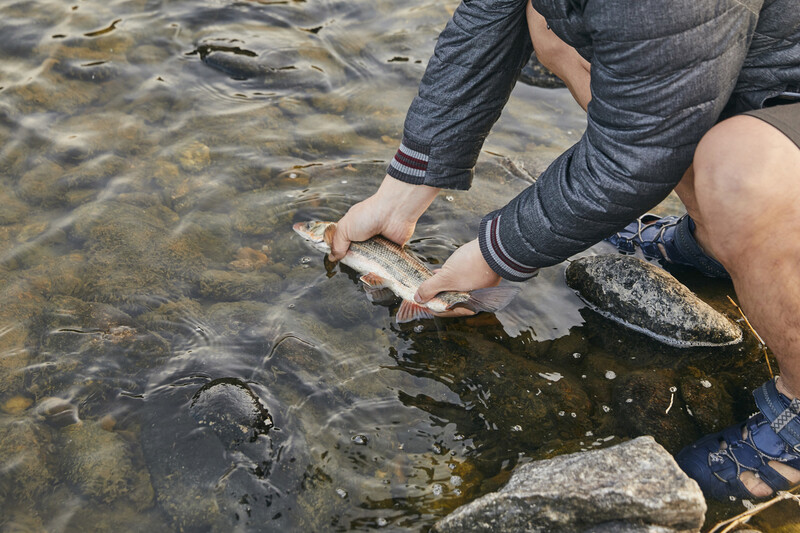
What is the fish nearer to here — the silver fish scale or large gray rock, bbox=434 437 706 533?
the silver fish scale

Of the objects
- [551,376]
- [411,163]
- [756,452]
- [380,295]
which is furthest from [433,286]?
[756,452]

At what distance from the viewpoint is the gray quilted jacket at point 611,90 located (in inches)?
106

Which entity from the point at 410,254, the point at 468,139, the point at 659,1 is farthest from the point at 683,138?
the point at 410,254

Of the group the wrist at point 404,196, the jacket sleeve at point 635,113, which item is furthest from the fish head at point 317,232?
the jacket sleeve at point 635,113

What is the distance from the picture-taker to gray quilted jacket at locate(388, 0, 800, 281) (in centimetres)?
269

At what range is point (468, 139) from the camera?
3824mm

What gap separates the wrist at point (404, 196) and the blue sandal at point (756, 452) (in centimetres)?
205

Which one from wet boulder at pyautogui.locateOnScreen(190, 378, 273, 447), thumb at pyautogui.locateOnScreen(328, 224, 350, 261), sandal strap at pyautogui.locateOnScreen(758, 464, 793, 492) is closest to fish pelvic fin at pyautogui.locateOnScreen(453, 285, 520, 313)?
thumb at pyautogui.locateOnScreen(328, 224, 350, 261)

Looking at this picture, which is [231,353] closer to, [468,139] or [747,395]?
[468,139]

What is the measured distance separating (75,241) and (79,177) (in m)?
0.73

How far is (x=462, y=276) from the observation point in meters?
3.86

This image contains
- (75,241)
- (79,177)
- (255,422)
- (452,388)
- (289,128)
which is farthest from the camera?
(289,128)

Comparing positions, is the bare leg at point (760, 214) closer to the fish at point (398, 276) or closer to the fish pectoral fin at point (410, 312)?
the fish at point (398, 276)

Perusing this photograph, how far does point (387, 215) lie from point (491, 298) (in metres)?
0.87
